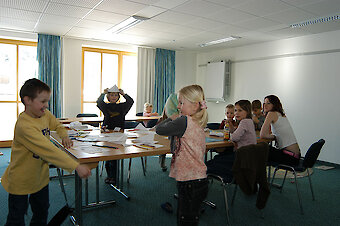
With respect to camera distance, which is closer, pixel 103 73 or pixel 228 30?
pixel 228 30

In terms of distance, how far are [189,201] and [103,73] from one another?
250 inches

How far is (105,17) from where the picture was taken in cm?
474

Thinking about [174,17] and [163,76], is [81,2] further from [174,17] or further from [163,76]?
[163,76]

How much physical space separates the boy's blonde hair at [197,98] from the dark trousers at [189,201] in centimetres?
39

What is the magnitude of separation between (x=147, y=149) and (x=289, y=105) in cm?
464

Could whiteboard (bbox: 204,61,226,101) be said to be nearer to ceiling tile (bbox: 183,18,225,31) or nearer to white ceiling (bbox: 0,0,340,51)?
white ceiling (bbox: 0,0,340,51)

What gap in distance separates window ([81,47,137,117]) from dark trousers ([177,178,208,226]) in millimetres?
5993

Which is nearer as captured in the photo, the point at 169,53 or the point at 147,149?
the point at 147,149

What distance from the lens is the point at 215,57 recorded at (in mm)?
7879

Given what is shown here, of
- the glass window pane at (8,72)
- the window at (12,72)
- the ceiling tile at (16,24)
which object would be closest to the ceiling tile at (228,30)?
the ceiling tile at (16,24)

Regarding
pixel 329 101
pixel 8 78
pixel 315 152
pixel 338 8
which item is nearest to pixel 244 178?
pixel 315 152

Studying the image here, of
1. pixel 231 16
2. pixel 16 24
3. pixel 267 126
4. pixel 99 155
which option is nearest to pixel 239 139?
pixel 267 126

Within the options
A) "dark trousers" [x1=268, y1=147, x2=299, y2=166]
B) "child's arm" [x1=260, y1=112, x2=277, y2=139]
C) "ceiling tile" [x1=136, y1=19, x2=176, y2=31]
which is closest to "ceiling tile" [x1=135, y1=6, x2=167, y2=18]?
"ceiling tile" [x1=136, y1=19, x2=176, y2=31]

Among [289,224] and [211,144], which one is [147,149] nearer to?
[211,144]
